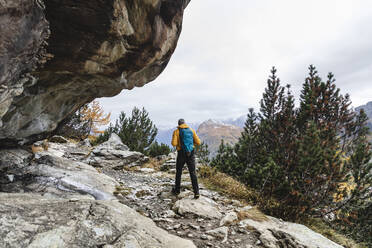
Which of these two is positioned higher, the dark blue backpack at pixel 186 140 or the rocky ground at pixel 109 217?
the dark blue backpack at pixel 186 140

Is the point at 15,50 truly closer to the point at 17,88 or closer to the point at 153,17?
the point at 17,88

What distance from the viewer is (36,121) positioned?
20.3ft

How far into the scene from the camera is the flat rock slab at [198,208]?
486cm

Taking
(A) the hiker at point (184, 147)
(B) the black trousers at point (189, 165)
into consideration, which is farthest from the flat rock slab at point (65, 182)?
(A) the hiker at point (184, 147)

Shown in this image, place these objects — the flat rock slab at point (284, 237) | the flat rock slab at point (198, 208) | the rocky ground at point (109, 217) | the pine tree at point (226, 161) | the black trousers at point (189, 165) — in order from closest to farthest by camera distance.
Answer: the rocky ground at point (109, 217) → the flat rock slab at point (284, 237) → the flat rock slab at point (198, 208) → the black trousers at point (189, 165) → the pine tree at point (226, 161)

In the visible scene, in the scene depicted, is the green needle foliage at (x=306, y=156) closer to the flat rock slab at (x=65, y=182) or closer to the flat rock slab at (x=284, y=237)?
the flat rock slab at (x=284, y=237)

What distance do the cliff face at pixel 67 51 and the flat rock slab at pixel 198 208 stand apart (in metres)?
4.45

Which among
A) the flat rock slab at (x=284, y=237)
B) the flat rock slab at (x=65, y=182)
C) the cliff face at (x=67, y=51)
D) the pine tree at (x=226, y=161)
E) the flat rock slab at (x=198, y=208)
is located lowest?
the flat rock slab at (x=284, y=237)

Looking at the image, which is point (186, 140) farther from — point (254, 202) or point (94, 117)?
point (94, 117)

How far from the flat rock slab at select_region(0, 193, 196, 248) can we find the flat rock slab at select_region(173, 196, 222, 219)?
1.42 m

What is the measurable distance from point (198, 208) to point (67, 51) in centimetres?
530

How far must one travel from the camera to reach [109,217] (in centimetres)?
327

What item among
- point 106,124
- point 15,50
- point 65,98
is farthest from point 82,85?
point 106,124

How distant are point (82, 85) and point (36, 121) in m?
1.95
